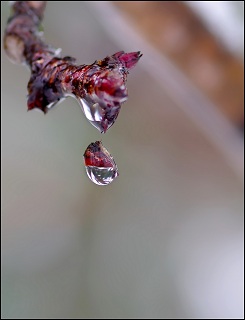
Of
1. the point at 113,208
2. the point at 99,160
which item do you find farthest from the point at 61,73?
the point at 113,208

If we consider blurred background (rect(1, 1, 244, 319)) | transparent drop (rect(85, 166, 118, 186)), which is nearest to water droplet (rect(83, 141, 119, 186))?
transparent drop (rect(85, 166, 118, 186))

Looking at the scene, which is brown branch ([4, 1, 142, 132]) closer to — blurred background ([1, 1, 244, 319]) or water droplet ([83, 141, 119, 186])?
water droplet ([83, 141, 119, 186])

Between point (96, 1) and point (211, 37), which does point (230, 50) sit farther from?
point (96, 1)

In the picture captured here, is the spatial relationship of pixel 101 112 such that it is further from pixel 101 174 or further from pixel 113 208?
pixel 113 208

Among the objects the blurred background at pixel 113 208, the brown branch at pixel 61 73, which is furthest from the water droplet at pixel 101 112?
the blurred background at pixel 113 208

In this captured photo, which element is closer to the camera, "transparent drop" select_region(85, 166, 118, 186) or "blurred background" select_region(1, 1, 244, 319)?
"transparent drop" select_region(85, 166, 118, 186)

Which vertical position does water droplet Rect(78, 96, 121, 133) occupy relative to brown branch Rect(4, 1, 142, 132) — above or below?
below

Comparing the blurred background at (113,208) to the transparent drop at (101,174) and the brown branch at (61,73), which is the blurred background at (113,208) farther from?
the transparent drop at (101,174)

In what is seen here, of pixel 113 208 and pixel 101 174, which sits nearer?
pixel 101 174
